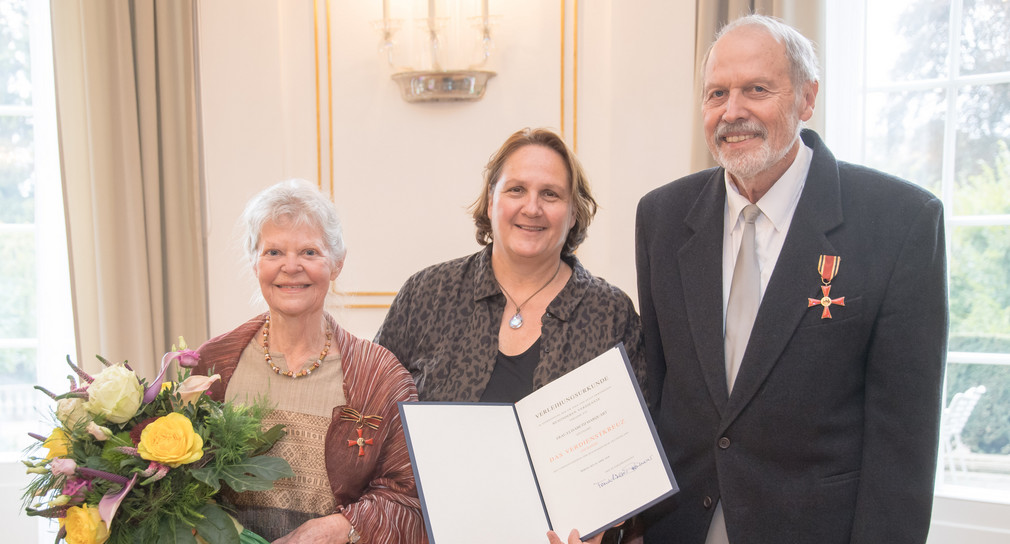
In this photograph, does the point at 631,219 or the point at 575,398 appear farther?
the point at 631,219

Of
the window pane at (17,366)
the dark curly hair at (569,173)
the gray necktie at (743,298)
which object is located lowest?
the window pane at (17,366)

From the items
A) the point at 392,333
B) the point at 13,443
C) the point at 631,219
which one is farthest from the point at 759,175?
the point at 13,443

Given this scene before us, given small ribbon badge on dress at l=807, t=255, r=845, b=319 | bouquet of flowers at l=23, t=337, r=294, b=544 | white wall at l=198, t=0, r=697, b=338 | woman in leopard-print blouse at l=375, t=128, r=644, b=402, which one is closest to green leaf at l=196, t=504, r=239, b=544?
bouquet of flowers at l=23, t=337, r=294, b=544

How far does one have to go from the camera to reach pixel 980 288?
3.32 metres

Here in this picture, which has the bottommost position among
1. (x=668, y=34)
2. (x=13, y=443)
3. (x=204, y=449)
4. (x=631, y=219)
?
(x=13, y=443)

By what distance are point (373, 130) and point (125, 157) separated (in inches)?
46.7

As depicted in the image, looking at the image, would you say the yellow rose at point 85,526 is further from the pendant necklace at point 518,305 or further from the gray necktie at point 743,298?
the gray necktie at point 743,298

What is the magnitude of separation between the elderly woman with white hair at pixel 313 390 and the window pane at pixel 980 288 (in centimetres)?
272

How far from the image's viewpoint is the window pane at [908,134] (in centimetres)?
334

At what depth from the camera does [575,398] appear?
164 centimetres

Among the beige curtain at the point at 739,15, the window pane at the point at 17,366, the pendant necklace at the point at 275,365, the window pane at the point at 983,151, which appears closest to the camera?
the pendant necklace at the point at 275,365

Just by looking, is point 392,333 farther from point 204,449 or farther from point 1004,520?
point 1004,520

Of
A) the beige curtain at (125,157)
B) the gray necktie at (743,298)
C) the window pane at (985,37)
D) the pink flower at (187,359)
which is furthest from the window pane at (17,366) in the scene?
the window pane at (985,37)

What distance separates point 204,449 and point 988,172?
3345 millimetres
